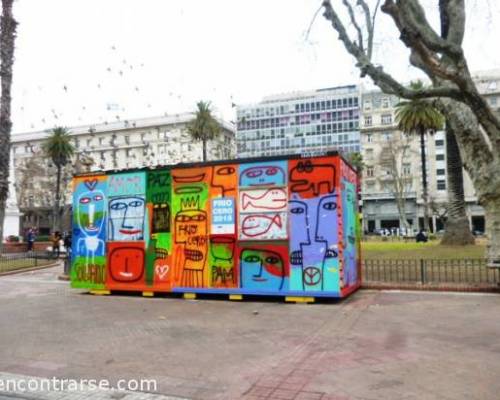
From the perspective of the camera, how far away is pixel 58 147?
45.7m

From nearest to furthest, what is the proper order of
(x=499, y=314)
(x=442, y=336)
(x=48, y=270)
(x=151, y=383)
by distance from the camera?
(x=151, y=383) → (x=442, y=336) → (x=499, y=314) → (x=48, y=270)

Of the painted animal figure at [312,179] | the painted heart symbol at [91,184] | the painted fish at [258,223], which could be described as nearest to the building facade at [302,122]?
the painted heart symbol at [91,184]

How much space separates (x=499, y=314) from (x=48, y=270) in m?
17.4

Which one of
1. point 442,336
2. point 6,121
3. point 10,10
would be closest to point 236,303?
point 442,336

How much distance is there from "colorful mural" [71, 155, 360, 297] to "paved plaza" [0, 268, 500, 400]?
0.76 meters

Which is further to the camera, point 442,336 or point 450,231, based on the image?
point 450,231

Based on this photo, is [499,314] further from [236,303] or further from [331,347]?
[236,303]

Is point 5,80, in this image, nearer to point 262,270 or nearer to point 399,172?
point 262,270

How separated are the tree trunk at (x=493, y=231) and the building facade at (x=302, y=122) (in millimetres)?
75107

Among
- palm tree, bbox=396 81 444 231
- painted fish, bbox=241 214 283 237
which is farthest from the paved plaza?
palm tree, bbox=396 81 444 231

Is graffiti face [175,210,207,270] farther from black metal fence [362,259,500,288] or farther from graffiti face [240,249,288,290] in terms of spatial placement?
black metal fence [362,259,500,288]

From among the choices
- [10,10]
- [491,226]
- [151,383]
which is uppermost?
[10,10]

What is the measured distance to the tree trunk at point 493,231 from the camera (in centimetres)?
1143

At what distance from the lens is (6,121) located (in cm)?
1194
